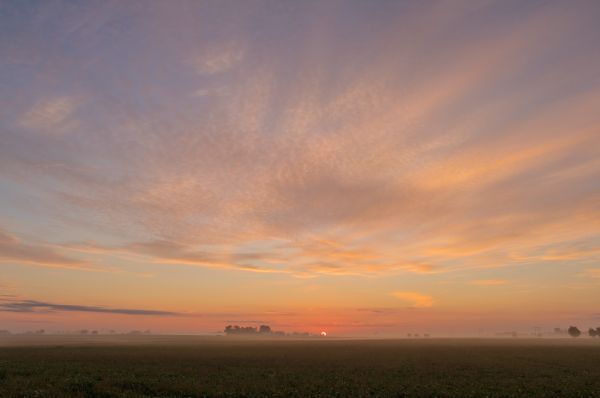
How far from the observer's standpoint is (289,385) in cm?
3497

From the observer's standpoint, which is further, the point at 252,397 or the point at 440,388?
the point at 440,388

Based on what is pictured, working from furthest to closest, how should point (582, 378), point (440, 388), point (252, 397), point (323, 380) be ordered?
1. point (582, 378)
2. point (323, 380)
3. point (440, 388)
4. point (252, 397)

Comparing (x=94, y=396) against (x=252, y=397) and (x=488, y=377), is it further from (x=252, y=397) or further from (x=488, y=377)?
(x=488, y=377)

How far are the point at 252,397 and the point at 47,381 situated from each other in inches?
796

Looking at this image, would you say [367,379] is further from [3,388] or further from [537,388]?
[3,388]

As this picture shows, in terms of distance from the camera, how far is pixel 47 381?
114 ft

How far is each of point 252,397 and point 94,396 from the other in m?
12.0

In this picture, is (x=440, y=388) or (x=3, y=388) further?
(x=440, y=388)

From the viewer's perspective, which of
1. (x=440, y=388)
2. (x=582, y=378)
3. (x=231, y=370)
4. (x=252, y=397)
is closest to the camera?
(x=252, y=397)

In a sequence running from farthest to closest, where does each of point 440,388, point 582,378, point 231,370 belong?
point 231,370 → point 582,378 → point 440,388

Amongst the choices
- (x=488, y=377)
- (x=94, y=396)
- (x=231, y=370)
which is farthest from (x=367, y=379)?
(x=94, y=396)

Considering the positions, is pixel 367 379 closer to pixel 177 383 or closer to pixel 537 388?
pixel 537 388

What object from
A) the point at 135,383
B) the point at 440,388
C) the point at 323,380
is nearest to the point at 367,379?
the point at 323,380

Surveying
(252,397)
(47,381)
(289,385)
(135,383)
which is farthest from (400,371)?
(47,381)
